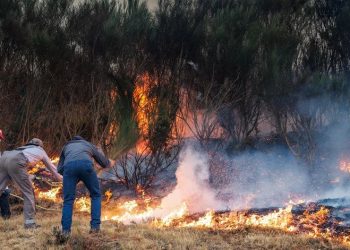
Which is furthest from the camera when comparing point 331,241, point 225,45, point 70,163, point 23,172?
point 225,45

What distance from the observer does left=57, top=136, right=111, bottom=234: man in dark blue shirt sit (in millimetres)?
7297

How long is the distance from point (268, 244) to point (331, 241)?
1126 millimetres

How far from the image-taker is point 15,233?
7.90 metres

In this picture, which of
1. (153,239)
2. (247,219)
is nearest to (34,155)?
(153,239)

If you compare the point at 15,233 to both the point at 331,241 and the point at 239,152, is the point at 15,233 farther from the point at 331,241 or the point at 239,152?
the point at 239,152

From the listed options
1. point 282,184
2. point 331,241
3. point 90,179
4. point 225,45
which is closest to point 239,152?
point 282,184

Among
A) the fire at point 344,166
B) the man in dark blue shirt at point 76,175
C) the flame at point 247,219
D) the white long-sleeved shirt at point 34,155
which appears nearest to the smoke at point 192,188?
the flame at point 247,219

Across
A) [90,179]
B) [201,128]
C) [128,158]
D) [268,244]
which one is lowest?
[268,244]

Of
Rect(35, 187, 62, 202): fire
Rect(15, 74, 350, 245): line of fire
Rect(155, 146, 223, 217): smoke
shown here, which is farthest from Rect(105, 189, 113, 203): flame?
Rect(155, 146, 223, 217): smoke

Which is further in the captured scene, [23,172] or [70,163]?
[23,172]

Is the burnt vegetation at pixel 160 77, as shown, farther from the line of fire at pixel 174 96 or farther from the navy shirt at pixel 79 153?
the navy shirt at pixel 79 153

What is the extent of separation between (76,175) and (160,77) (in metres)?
7.88

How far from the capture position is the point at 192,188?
13.0m

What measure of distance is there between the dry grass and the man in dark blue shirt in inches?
10.4
